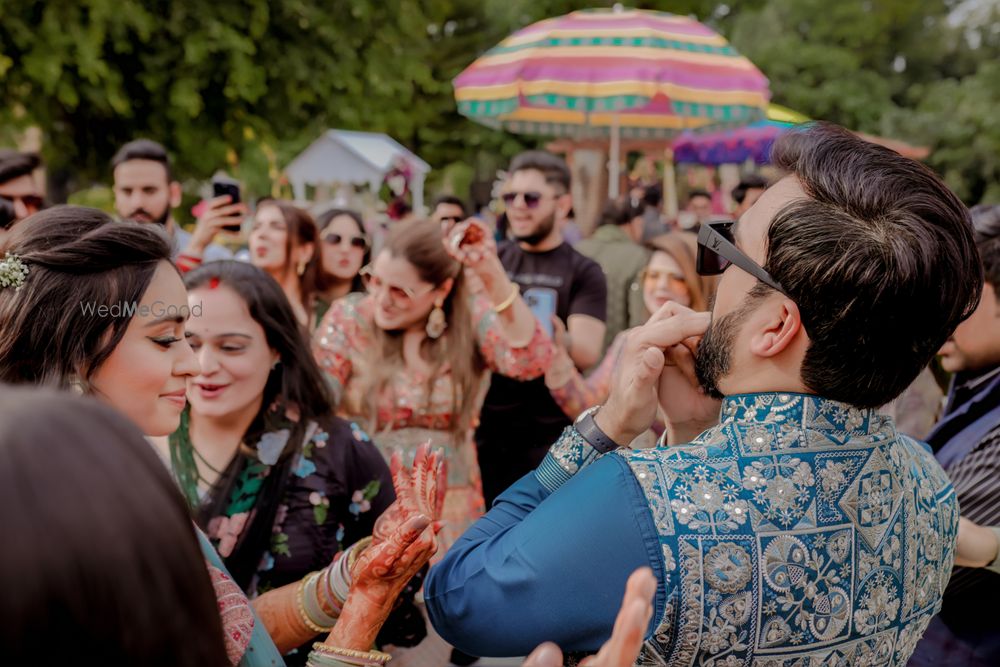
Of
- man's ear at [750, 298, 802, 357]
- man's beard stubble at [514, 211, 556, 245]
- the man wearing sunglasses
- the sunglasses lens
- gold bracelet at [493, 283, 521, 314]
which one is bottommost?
gold bracelet at [493, 283, 521, 314]

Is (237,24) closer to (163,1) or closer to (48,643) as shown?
(163,1)

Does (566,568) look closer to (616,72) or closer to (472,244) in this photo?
(472,244)

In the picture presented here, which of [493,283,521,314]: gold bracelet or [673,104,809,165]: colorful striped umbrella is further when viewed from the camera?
[673,104,809,165]: colorful striped umbrella

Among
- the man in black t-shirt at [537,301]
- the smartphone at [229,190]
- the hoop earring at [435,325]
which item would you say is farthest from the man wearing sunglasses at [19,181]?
the man in black t-shirt at [537,301]

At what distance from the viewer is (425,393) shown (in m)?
3.33

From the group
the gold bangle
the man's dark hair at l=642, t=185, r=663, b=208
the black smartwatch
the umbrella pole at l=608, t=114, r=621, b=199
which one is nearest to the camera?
the black smartwatch

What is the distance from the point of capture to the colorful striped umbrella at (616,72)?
23.5 feet

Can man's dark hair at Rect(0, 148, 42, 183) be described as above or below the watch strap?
above

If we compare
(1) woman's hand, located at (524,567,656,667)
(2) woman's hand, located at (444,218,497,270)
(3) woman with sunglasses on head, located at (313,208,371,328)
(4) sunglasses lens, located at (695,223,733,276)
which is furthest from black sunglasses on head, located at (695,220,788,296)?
(3) woman with sunglasses on head, located at (313,208,371,328)

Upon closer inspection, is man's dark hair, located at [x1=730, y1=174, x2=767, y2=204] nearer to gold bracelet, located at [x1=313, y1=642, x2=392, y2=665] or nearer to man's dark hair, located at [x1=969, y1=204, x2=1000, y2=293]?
man's dark hair, located at [x1=969, y1=204, x2=1000, y2=293]

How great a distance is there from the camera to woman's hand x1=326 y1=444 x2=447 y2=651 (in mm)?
1550

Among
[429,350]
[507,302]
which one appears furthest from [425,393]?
[507,302]

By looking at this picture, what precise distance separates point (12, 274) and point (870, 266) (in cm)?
148

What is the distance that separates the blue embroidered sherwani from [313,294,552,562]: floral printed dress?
6.24 feet
